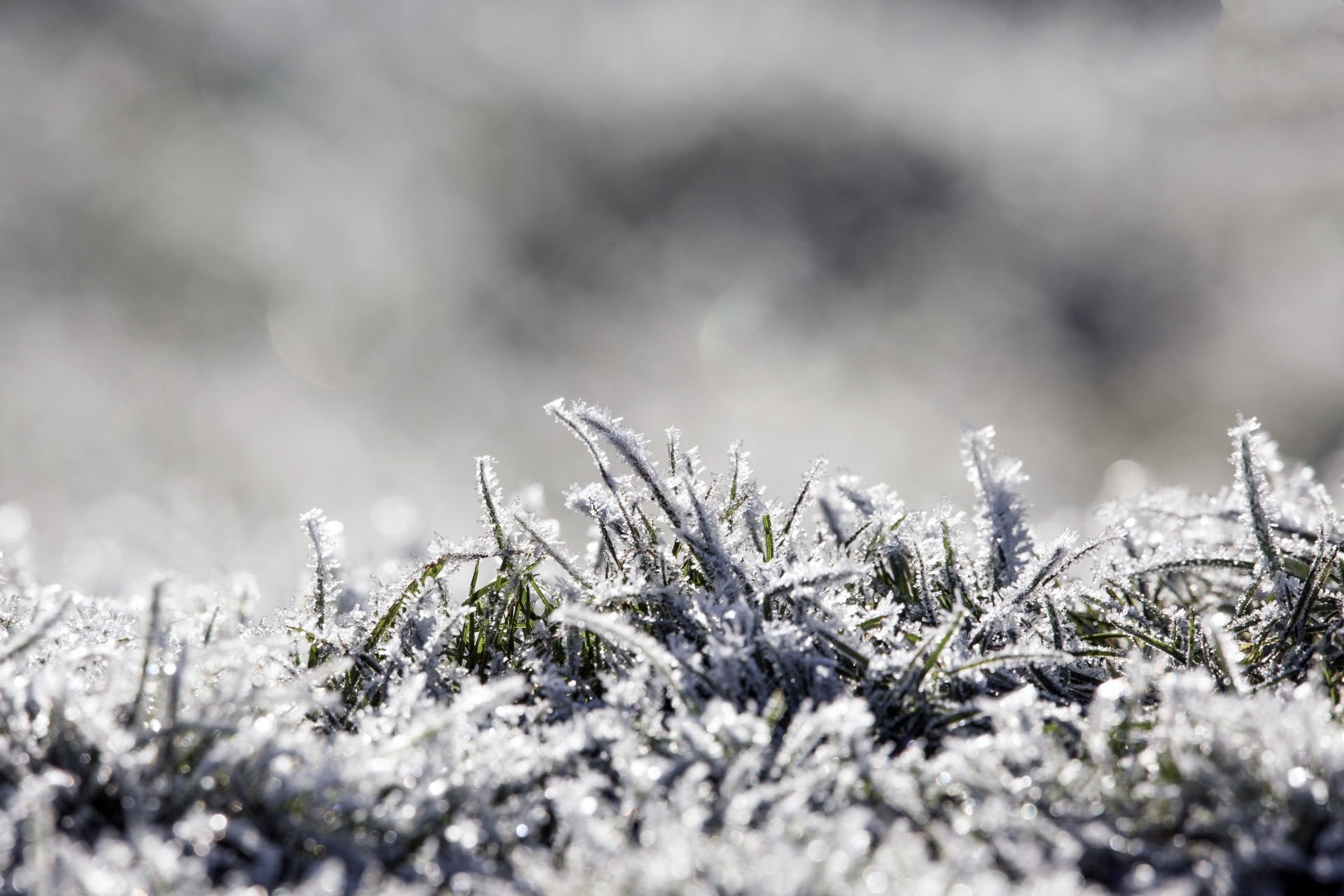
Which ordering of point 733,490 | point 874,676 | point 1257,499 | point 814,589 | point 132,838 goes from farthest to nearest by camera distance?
point 733,490
point 1257,499
point 814,589
point 874,676
point 132,838

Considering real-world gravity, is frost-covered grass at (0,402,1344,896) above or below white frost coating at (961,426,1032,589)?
below

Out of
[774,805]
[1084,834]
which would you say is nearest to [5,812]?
[774,805]

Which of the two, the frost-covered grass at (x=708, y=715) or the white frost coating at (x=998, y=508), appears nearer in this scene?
the frost-covered grass at (x=708, y=715)

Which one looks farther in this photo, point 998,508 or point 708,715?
point 998,508

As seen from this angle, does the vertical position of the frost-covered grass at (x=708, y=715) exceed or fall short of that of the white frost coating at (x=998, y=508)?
it falls short

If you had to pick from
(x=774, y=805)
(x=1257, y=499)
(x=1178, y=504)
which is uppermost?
(x=1178, y=504)

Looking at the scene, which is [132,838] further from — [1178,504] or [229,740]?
[1178,504]

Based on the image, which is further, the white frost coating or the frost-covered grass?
the white frost coating

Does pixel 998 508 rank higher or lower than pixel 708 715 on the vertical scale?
higher
